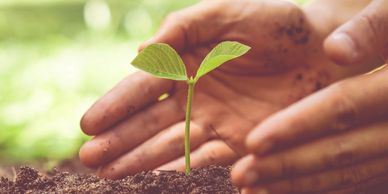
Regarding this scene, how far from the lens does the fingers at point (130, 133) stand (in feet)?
5.21

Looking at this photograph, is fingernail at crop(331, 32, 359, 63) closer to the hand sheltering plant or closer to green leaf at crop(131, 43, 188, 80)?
the hand sheltering plant

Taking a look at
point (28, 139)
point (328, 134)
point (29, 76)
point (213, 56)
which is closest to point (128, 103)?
point (213, 56)

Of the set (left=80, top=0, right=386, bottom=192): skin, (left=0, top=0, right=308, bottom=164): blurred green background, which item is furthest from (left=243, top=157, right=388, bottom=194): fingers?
(left=0, top=0, right=308, bottom=164): blurred green background

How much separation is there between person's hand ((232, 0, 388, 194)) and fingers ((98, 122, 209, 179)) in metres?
0.52

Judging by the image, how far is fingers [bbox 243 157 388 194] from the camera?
115cm

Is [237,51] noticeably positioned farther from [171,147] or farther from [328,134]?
[171,147]

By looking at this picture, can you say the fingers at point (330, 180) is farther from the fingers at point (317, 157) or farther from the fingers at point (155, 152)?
the fingers at point (155, 152)

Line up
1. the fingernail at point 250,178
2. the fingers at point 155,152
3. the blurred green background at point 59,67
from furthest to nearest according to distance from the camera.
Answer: the blurred green background at point 59,67, the fingers at point 155,152, the fingernail at point 250,178

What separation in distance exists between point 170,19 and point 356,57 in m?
0.66

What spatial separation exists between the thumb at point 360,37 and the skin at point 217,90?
34cm

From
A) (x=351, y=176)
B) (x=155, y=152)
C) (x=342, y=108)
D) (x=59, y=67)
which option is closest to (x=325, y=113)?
(x=342, y=108)

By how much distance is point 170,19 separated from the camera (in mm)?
1697

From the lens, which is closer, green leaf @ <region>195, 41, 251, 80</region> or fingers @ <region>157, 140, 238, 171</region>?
green leaf @ <region>195, 41, 251, 80</region>

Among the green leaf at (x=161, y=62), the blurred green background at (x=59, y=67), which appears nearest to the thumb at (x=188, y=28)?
the green leaf at (x=161, y=62)
